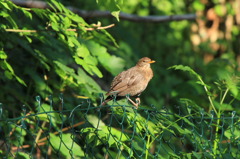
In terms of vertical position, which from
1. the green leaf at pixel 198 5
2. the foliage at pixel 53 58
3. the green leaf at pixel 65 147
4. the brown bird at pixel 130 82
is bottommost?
the green leaf at pixel 198 5

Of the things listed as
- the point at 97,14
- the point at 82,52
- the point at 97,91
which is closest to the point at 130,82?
the point at 97,14

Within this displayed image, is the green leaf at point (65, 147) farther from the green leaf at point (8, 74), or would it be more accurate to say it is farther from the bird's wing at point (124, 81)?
the bird's wing at point (124, 81)

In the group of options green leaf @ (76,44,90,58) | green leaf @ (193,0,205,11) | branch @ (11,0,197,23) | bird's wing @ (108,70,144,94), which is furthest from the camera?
green leaf @ (193,0,205,11)

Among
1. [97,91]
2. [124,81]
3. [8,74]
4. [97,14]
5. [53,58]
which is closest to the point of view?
[8,74]

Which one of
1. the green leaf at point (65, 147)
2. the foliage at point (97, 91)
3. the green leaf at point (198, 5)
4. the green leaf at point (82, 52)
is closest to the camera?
the foliage at point (97, 91)

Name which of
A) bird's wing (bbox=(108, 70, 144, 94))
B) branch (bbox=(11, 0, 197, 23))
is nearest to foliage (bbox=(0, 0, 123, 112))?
branch (bbox=(11, 0, 197, 23))

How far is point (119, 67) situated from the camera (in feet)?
19.2

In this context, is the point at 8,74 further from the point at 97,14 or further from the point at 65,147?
the point at 97,14

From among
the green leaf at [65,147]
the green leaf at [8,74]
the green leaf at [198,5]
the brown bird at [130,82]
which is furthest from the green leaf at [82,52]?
the green leaf at [198,5]

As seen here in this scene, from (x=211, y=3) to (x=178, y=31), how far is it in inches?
113

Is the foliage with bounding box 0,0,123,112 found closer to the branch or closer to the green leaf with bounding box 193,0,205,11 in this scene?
the branch

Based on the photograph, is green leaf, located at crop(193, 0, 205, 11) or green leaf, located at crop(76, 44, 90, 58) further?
green leaf, located at crop(193, 0, 205, 11)

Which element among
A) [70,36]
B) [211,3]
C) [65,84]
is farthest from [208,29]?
[70,36]

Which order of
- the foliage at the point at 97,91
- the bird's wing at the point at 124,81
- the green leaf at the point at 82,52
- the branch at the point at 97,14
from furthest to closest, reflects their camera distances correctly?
the bird's wing at the point at 124,81 < the branch at the point at 97,14 < the green leaf at the point at 82,52 < the foliage at the point at 97,91
